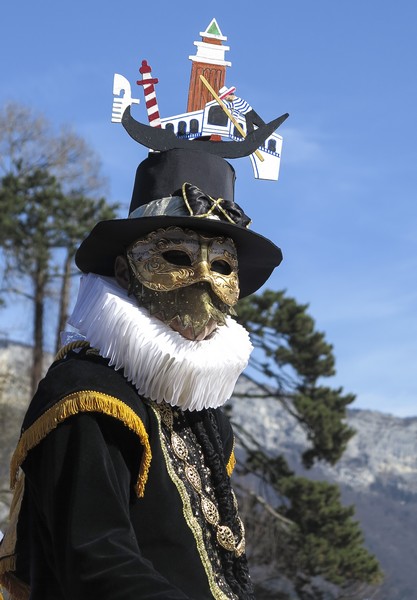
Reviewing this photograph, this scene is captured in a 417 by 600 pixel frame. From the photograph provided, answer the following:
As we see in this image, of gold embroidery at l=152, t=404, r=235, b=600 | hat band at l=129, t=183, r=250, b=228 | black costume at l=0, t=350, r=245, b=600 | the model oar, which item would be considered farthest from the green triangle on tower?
gold embroidery at l=152, t=404, r=235, b=600

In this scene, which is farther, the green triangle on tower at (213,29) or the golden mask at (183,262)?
the green triangle on tower at (213,29)

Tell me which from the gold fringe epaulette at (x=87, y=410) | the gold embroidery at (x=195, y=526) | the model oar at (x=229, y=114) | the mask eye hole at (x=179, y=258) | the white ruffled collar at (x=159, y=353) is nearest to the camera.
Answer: the gold fringe epaulette at (x=87, y=410)

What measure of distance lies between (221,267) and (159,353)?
0.40 metres

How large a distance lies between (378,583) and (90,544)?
23986mm

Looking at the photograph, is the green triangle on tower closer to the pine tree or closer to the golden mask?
the golden mask

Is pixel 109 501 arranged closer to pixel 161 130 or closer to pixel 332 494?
pixel 161 130

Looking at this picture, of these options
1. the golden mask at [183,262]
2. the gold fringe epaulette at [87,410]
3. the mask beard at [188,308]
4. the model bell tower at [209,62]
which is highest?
the model bell tower at [209,62]

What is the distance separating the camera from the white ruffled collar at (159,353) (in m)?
3.49

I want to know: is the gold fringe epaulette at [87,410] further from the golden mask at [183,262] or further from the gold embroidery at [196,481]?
the golden mask at [183,262]

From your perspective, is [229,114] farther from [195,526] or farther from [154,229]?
[195,526]

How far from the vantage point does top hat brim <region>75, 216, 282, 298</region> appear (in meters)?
3.63

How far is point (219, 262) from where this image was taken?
3684mm

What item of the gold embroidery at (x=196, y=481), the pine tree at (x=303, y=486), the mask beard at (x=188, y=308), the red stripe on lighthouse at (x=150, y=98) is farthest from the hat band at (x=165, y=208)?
the pine tree at (x=303, y=486)

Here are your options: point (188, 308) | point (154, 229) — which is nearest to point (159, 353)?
point (188, 308)
